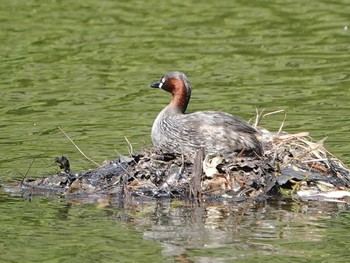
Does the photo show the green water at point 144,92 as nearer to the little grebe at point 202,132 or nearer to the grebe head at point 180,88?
→ the little grebe at point 202,132

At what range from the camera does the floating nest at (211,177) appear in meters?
11.9

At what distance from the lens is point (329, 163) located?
12.3 meters

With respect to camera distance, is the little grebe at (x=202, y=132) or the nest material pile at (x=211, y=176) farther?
the little grebe at (x=202, y=132)

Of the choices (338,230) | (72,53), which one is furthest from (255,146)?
(72,53)

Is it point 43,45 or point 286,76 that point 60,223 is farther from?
Answer: point 43,45

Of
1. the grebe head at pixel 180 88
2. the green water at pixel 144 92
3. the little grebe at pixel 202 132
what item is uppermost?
the grebe head at pixel 180 88

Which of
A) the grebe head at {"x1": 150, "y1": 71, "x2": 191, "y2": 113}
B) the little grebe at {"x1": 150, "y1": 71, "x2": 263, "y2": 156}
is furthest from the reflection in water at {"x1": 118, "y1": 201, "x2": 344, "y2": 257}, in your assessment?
the grebe head at {"x1": 150, "y1": 71, "x2": 191, "y2": 113}

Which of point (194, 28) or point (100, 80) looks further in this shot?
point (194, 28)

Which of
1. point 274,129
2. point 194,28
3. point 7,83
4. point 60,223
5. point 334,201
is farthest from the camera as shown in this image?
point 194,28

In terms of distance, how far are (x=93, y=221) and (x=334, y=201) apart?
91.0 inches

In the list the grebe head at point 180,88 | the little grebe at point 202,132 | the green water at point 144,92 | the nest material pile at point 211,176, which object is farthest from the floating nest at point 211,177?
the grebe head at point 180,88

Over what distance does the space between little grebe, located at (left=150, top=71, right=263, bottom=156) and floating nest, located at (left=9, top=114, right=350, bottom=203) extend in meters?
0.17

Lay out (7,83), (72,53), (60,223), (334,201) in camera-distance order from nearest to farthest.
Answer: (60,223) → (334,201) → (7,83) → (72,53)

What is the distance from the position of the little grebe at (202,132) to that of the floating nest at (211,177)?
171mm
